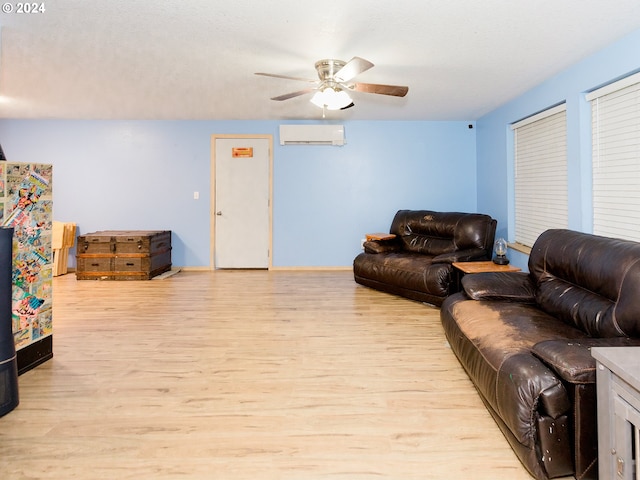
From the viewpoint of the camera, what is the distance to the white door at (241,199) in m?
5.91

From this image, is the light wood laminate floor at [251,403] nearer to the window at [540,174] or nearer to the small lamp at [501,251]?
the small lamp at [501,251]

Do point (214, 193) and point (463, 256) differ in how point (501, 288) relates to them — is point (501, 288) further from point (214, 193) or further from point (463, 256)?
point (214, 193)

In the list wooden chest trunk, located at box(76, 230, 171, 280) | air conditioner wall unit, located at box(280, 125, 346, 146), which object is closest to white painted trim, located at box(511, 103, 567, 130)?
air conditioner wall unit, located at box(280, 125, 346, 146)

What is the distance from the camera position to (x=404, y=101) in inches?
183

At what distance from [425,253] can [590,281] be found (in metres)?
2.66

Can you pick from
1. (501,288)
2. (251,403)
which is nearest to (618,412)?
(501,288)

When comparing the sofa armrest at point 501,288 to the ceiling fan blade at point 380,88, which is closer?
the sofa armrest at point 501,288

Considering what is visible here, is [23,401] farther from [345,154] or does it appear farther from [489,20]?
[345,154]

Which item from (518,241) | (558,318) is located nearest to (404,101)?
(518,241)

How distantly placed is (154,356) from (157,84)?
2963 mm

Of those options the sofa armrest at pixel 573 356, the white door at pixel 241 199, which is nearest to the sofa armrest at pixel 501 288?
the sofa armrest at pixel 573 356

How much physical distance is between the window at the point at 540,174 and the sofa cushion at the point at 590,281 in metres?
1.33

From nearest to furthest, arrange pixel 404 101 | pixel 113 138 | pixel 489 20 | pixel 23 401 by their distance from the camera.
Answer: pixel 23 401 < pixel 489 20 < pixel 404 101 < pixel 113 138

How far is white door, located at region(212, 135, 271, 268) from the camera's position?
19.4 ft
